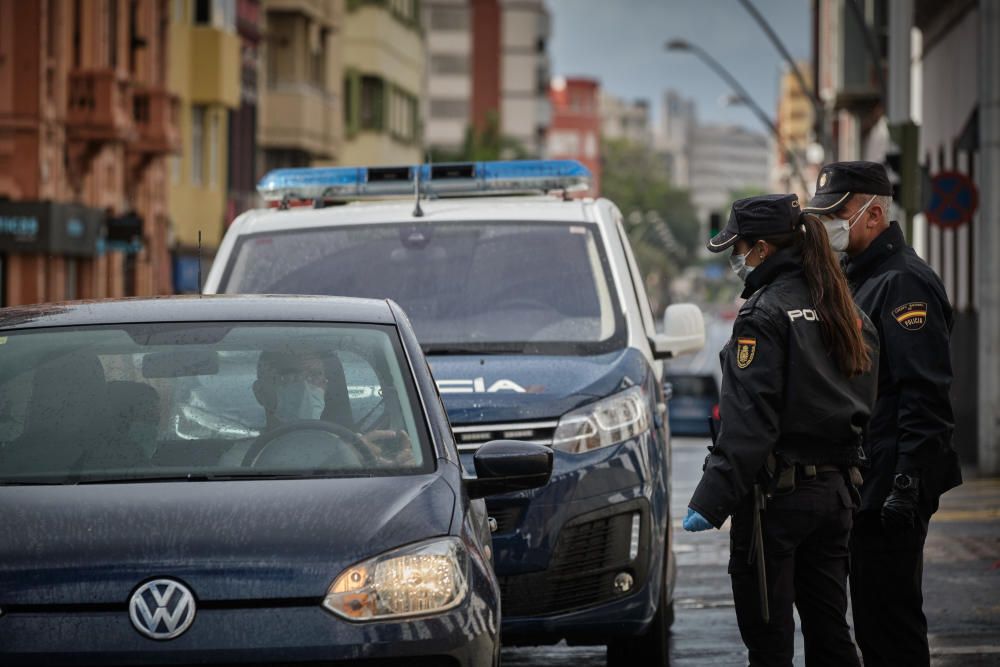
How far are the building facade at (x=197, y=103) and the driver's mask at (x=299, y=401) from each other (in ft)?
129

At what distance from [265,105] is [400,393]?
5131 cm

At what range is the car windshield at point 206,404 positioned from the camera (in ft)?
21.0

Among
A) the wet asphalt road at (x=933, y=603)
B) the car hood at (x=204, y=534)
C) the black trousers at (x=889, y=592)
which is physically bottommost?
the wet asphalt road at (x=933, y=603)

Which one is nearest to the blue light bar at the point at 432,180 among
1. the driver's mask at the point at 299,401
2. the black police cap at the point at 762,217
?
the black police cap at the point at 762,217

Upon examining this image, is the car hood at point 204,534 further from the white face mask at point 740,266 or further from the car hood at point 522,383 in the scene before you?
the car hood at point 522,383

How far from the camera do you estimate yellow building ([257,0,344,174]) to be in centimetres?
5744

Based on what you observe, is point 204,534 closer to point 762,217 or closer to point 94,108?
point 762,217

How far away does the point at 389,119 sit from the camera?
7019 cm

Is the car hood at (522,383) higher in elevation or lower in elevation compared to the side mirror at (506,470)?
higher

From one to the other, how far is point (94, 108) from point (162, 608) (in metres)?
32.7

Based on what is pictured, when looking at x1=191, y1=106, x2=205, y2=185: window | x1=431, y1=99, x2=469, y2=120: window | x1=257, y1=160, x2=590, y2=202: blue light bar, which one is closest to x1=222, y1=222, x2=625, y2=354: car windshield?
x1=257, y1=160, x2=590, y2=202: blue light bar

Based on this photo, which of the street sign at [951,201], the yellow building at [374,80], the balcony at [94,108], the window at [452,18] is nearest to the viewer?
the street sign at [951,201]

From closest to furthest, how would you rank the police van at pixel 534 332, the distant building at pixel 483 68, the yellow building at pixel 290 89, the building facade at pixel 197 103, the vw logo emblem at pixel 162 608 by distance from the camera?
the vw logo emblem at pixel 162 608 < the police van at pixel 534 332 < the building facade at pixel 197 103 < the yellow building at pixel 290 89 < the distant building at pixel 483 68

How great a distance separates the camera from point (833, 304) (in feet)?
22.6
